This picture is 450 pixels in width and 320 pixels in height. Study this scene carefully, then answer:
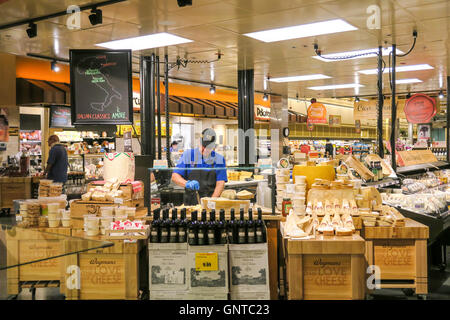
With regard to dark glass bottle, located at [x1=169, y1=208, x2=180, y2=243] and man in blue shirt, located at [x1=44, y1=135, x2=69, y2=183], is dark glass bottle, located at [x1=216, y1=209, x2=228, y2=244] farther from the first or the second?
man in blue shirt, located at [x1=44, y1=135, x2=69, y2=183]

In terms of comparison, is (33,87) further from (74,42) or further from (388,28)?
(388,28)

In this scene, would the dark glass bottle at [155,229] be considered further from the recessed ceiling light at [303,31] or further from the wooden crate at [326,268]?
the recessed ceiling light at [303,31]

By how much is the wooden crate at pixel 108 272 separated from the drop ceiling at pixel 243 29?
2727mm

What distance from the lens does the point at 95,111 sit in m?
5.98

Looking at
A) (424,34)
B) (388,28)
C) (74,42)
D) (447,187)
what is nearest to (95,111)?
(74,42)

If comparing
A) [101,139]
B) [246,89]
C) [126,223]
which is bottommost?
[126,223]

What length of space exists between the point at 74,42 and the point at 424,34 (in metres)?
5.33

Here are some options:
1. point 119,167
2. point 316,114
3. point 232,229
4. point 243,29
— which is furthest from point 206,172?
point 316,114

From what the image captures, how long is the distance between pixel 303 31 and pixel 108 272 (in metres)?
4.30

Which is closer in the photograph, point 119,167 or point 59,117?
point 119,167

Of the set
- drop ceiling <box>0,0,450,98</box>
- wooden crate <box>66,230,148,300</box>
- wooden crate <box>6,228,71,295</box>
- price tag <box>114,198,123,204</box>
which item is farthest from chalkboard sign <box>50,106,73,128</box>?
wooden crate <box>66,230,148,300</box>

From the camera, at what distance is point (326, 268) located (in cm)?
384

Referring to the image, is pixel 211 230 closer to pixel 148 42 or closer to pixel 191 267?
pixel 191 267

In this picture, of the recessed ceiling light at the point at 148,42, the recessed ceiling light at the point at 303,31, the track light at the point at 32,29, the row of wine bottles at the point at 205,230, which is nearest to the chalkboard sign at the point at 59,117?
the recessed ceiling light at the point at 148,42
